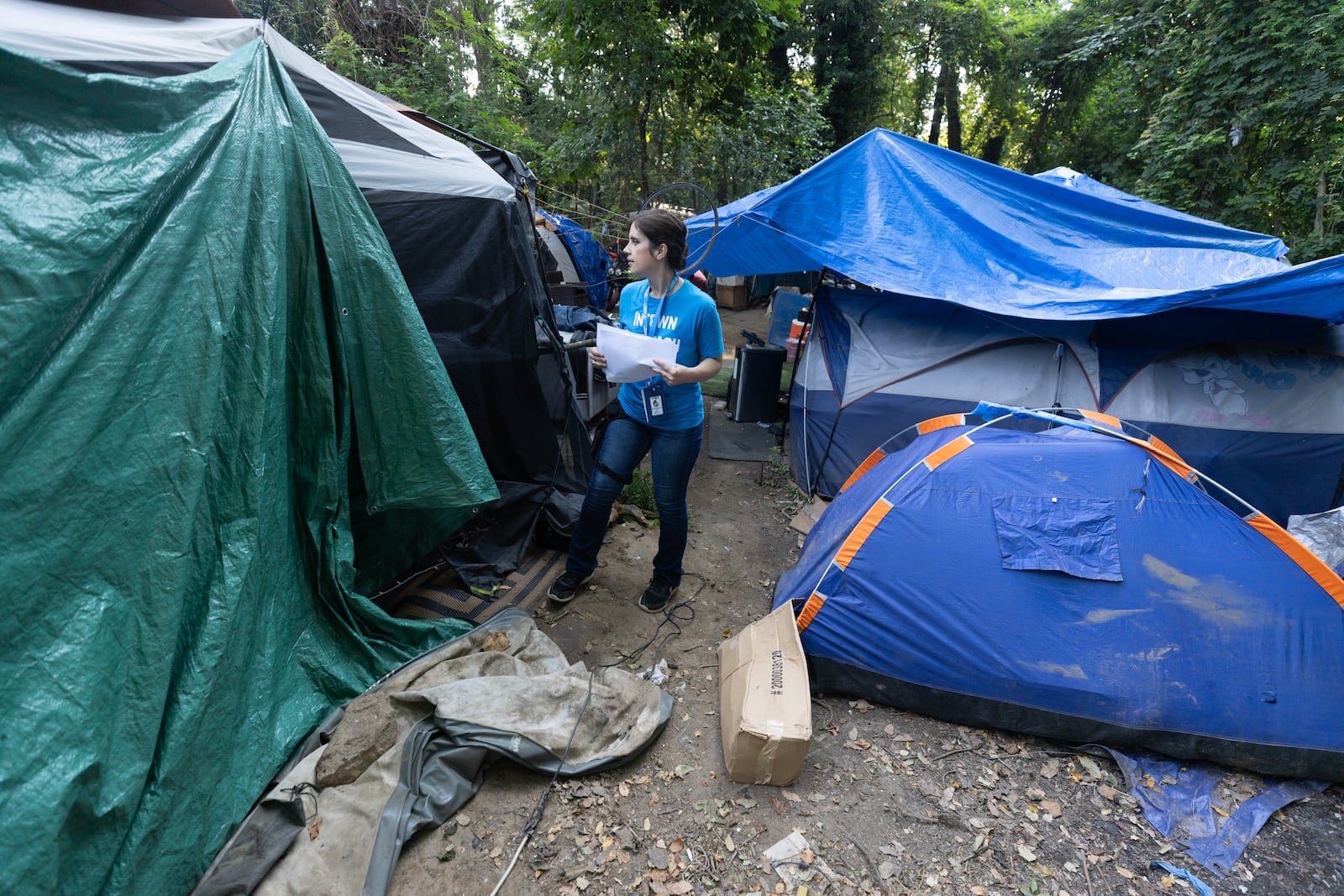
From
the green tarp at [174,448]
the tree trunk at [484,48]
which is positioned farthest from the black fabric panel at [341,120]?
the tree trunk at [484,48]

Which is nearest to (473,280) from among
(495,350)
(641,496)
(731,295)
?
(495,350)

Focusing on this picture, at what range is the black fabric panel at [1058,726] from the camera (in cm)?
225

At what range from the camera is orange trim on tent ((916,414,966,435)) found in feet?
9.46

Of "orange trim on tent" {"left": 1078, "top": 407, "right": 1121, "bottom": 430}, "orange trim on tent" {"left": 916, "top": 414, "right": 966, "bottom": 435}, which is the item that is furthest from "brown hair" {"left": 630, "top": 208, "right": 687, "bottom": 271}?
"orange trim on tent" {"left": 1078, "top": 407, "right": 1121, "bottom": 430}

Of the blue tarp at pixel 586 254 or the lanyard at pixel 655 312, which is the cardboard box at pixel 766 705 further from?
the blue tarp at pixel 586 254

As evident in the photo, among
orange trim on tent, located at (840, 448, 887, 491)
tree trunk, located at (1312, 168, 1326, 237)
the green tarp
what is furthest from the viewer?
tree trunk, located at (1312, 168, 1326, 237)

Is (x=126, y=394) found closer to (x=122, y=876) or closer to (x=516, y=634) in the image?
(x=122, y=876)

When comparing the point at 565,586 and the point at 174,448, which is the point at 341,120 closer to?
the point at 174,448

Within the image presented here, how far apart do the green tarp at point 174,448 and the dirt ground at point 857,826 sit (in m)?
0.66

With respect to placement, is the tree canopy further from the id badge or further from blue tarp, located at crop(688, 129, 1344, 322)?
the id badge

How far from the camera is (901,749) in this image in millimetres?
2395

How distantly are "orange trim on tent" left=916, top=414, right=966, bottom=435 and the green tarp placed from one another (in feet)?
7.39

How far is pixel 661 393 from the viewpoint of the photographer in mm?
2686

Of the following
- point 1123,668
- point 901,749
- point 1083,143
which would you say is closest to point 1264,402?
point 1123,668
